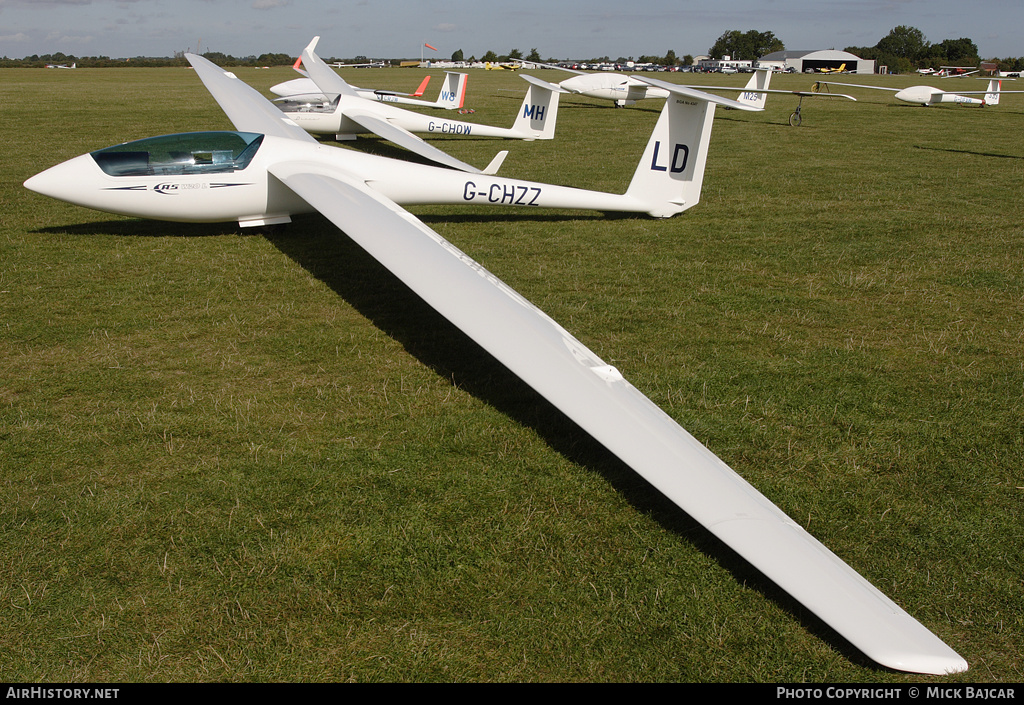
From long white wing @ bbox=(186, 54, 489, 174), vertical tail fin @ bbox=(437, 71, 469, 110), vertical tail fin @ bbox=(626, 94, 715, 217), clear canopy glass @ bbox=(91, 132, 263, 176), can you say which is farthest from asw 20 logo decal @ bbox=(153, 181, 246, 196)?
vertical tail fin @ bbox=(437, 71, 469, 110)

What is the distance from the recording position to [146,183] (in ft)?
28.3

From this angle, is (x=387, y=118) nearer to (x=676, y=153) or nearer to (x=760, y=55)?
(x=676, y=153)

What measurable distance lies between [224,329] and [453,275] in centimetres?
245

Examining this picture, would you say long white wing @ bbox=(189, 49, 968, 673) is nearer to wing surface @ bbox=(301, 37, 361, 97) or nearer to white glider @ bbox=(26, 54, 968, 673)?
white glider @ bbox=(26, 54, 968, 673)

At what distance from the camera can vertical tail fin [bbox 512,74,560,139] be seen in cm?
2016

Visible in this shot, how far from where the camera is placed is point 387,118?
19312mm

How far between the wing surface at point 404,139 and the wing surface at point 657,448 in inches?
267

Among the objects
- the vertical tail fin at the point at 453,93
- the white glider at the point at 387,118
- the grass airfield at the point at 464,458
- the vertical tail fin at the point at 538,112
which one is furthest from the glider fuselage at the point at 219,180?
the vertical tail fin at the point at 453,93

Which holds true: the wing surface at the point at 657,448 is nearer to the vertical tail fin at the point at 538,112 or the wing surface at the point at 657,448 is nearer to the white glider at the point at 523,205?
the white glider at the point at 523,205

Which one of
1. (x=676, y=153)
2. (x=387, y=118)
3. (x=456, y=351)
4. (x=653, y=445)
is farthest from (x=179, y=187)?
(x=387, y=118)

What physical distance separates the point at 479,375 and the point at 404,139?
11012 millimetres
